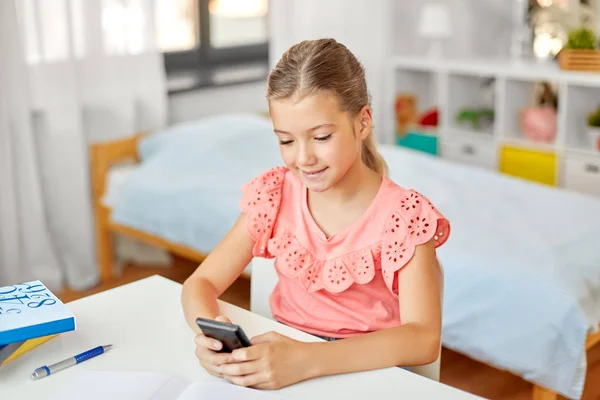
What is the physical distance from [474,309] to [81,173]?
64.8 inches

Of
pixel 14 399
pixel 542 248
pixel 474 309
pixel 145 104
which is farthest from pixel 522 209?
pixel 14 399

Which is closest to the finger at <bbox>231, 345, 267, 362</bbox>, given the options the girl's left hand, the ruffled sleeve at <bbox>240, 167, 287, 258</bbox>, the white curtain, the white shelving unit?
the girl's left hand

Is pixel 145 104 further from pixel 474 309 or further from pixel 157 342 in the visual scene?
pixel 157 342

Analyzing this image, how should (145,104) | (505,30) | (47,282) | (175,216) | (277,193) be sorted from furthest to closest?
(505,30) → (145,104) → (47,282) → (175,216) → (277,193)

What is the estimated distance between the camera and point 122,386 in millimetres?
1115

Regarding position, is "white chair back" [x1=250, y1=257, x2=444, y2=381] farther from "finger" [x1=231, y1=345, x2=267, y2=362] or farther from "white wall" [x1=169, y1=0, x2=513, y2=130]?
"white wall" [x1=169, y1=0, x2=513, y2=130]

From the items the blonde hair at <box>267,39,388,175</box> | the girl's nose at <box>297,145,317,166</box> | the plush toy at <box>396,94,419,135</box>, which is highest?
the blonde hair at <box>267,39,388,175</box>

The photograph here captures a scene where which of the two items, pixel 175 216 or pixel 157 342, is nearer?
pixel 157 342

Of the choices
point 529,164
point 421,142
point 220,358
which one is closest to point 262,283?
point 220,358

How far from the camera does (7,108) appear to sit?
291 cm

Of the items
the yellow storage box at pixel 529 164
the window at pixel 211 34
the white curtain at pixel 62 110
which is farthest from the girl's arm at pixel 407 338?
the window at pixel 211 34

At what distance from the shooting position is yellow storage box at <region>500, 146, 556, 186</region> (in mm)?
3355

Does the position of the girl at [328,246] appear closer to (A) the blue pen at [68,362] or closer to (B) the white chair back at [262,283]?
(B) the white chair back at [262,283]

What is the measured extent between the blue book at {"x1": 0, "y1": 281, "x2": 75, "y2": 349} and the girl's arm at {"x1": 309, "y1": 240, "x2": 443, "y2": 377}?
368 mm
